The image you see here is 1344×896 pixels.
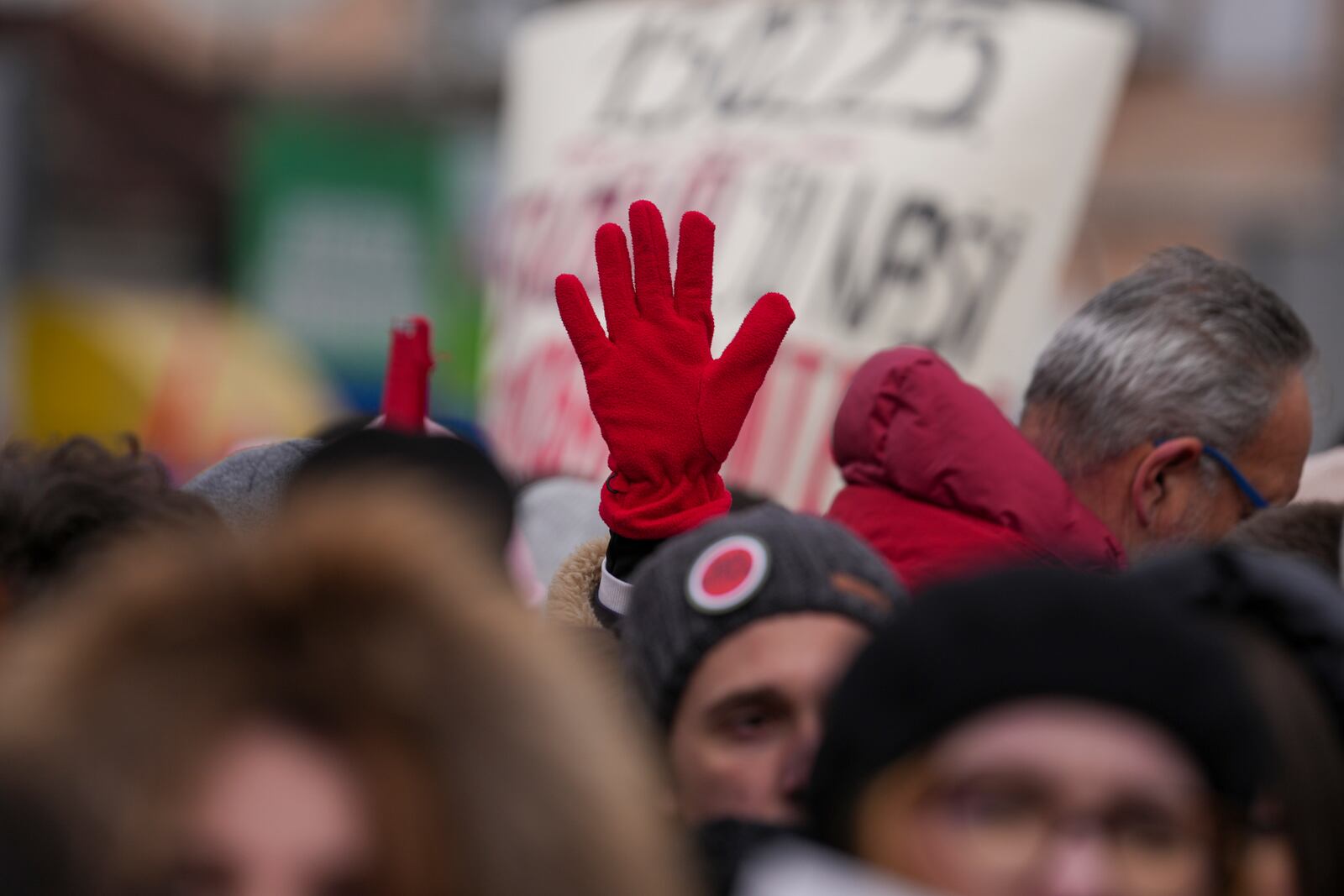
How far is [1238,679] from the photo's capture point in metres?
1.46

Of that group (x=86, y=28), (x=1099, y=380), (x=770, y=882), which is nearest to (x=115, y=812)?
(x=770, y=882)

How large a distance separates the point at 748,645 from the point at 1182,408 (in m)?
1.27

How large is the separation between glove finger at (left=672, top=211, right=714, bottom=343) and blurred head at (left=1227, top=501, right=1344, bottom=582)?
0.67 m

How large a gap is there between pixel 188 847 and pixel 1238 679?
724 mm

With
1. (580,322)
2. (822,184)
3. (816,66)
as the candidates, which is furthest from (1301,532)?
(816,66)

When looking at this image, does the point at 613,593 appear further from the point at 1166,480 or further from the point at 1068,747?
the point at 1068,747

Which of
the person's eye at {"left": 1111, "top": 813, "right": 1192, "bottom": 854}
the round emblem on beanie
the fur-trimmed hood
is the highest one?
the person's eye at {"left": 1111, "top": 813, "right": 1192, "bottom": 854}

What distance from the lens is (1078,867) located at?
1.36 meters

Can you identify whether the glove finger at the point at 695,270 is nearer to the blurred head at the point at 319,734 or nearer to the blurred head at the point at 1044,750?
the blurred head at the point at 1044,750

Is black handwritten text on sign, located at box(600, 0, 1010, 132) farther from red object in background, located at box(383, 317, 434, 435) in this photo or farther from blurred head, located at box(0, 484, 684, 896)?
blurred head, located at box(0, 484, 684, 896)

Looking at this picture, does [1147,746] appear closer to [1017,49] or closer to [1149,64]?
[1017,49]

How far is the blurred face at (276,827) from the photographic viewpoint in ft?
3.81

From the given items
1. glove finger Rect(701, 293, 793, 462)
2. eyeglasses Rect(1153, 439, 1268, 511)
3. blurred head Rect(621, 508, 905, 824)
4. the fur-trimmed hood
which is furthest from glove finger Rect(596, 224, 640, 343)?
eyeglasses Rect(1153, 439, 1268, 511)

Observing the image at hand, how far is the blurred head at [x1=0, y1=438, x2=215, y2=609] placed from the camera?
2.24m
